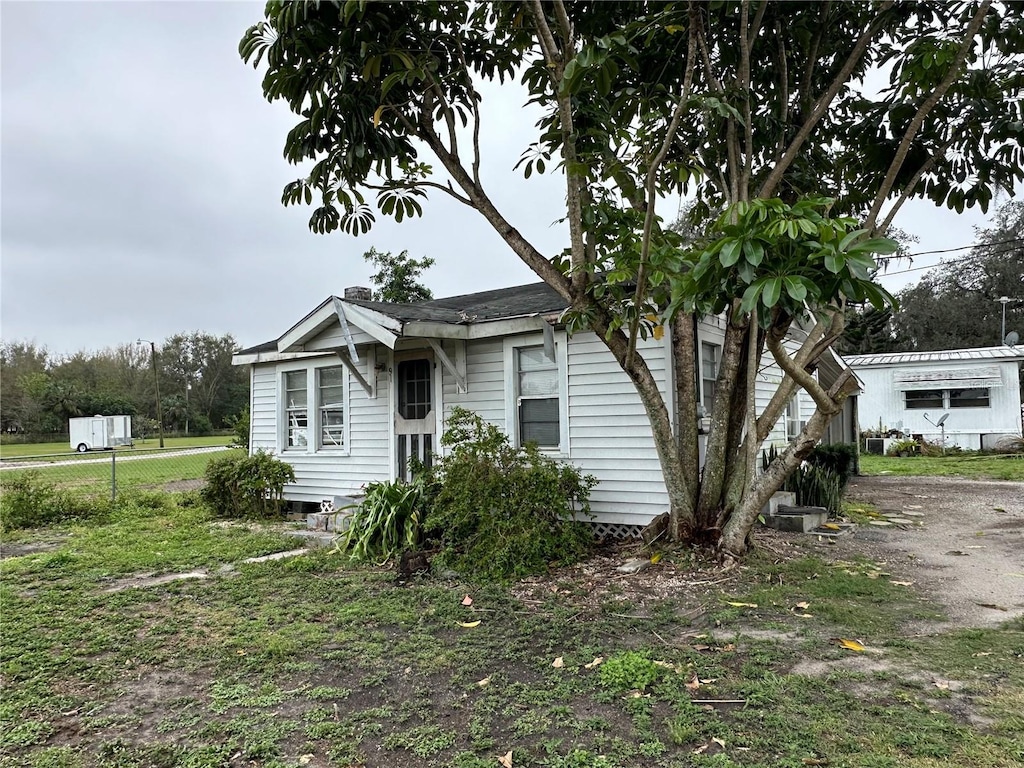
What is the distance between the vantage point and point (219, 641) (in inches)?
168

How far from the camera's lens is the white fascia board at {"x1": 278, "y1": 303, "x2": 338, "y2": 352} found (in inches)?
346

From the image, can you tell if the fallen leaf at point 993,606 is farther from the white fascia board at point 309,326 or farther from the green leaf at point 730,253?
the white fascia board at point 309,326

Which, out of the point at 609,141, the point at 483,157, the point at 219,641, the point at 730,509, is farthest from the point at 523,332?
the point at 219,641

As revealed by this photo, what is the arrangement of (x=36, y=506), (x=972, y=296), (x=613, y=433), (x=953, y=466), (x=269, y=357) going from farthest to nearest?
(x=972, y=296)
(x=953, y=466)
(x=269, y=357)
(x=36, y=506)
(x=613, y=433)

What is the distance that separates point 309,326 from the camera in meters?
9.12

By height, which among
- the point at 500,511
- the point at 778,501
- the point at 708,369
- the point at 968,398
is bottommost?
the point at 778,501

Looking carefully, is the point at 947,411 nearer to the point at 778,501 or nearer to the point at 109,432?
the point at 778,501

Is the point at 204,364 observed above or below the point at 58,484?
above

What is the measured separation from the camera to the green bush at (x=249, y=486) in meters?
9.96

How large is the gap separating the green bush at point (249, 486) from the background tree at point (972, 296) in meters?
33.4

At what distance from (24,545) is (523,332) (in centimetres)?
694

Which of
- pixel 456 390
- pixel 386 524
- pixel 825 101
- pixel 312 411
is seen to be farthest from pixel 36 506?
pixel 825 101

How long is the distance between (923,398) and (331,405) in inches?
791

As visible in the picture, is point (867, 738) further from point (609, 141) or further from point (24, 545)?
point (24, 545)
